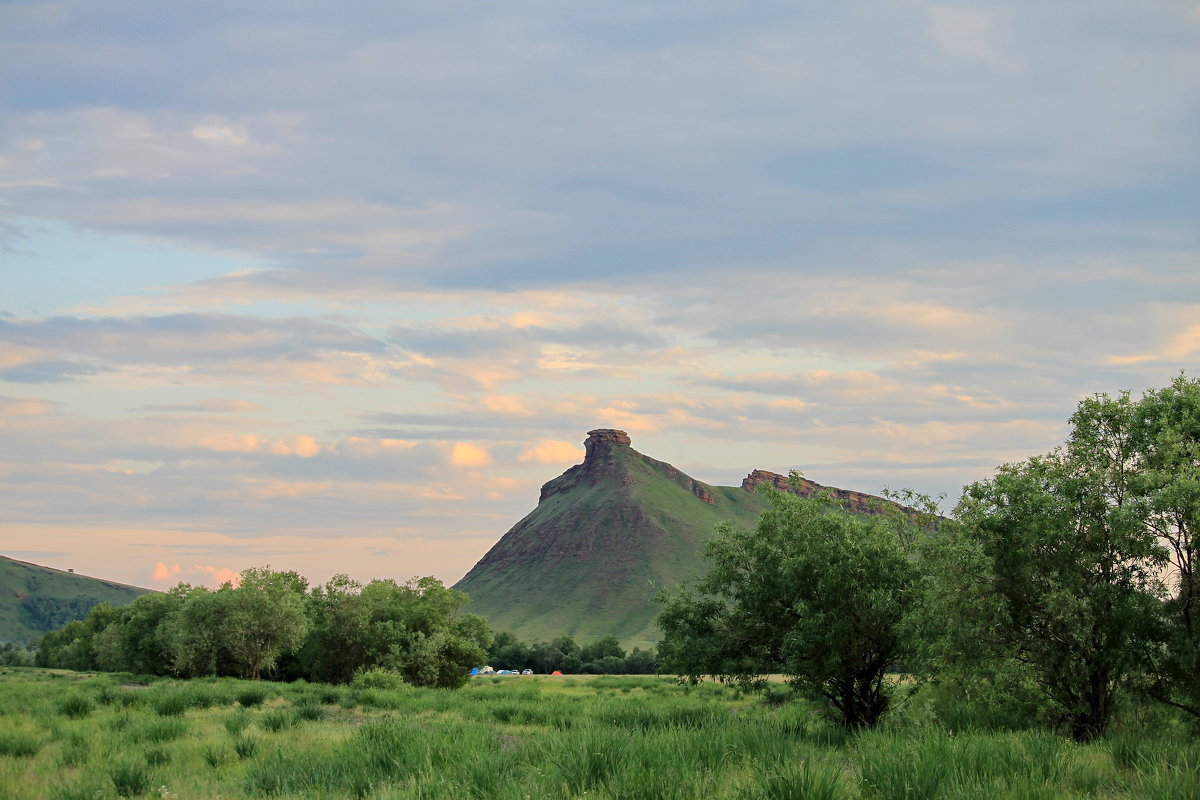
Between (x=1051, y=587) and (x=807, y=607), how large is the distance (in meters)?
6.75

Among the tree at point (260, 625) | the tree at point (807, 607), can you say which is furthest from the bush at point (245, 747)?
the tree at point (260, 625)

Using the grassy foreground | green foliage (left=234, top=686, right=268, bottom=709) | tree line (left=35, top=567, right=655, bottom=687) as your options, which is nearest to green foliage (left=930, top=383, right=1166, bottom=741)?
the grassy foreground

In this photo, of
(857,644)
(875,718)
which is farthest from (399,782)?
(875,718)

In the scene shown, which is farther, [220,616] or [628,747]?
[220,616]

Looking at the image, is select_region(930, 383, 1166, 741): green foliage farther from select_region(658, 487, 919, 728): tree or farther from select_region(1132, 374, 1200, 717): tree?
select_region(658, 487, 919, 728): tree

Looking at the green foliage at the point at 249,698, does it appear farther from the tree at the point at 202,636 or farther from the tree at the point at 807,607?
the tree at the point at 202,636

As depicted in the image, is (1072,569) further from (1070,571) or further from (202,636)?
(202,636)

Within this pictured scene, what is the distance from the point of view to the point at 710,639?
26016mm

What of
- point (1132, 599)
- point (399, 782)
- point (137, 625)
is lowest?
point (137, 625)

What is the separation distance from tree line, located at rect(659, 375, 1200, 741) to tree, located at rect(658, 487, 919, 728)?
0.24ft

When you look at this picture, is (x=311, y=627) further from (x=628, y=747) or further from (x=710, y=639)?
(x=628, y=747)

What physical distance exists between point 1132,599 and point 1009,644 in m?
2.66

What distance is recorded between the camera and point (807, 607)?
23812mm

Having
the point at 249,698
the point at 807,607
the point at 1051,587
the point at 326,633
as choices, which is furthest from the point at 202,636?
the point at 1051,587
